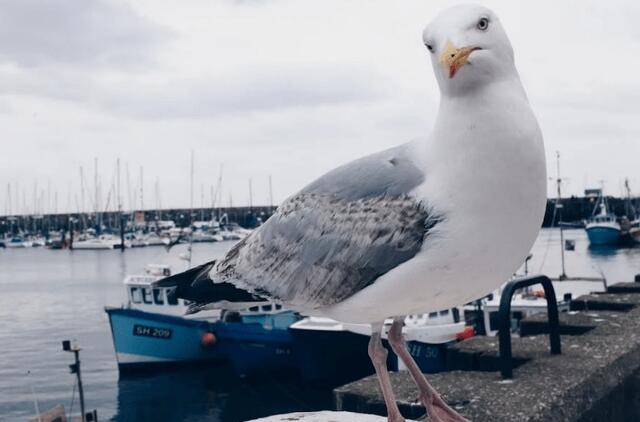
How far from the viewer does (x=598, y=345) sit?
189 inches

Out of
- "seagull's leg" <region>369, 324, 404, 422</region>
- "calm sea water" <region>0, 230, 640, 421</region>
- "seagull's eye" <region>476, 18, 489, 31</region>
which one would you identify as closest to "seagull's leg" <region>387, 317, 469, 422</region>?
"seagull's leg" <region>369, 324, 404, 422</region>

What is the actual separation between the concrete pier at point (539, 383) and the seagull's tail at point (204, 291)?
132 centimetres

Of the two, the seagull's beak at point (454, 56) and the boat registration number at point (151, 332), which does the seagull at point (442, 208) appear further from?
the boat registration number at point (151, 332)

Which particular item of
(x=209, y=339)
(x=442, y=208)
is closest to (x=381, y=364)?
(x=442, y=208)

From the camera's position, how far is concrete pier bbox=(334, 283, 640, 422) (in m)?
3.70

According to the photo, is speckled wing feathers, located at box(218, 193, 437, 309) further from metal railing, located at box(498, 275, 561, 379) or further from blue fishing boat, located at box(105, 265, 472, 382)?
blue fishing boat, located at box(105, 265, 472, 382)

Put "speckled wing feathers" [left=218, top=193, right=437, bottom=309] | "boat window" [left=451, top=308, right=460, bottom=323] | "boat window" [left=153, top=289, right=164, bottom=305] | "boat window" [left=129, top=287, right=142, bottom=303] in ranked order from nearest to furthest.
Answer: "speckled wing feathers" [left=218, top=193, right=437, bottom=309]
"boat window" [left=451, top=308, right=460, bottom=323]
"boat window" [left=153, top=289, right=164, bottom=305]
"boat window" [left=129, top=287, right=142, bottom=303]

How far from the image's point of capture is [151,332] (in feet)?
85.1

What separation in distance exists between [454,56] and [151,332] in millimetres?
24827

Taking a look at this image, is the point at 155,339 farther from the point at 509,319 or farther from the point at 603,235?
the point at 603,235

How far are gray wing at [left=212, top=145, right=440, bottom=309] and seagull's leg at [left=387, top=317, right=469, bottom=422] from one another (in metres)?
0.48

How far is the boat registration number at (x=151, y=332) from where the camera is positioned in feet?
84.3

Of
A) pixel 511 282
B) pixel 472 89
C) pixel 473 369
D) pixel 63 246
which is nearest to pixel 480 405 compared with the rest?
pixel 511 282

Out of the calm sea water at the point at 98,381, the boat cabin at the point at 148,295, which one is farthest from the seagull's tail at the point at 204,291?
the boat cabin at the point at 148,295
